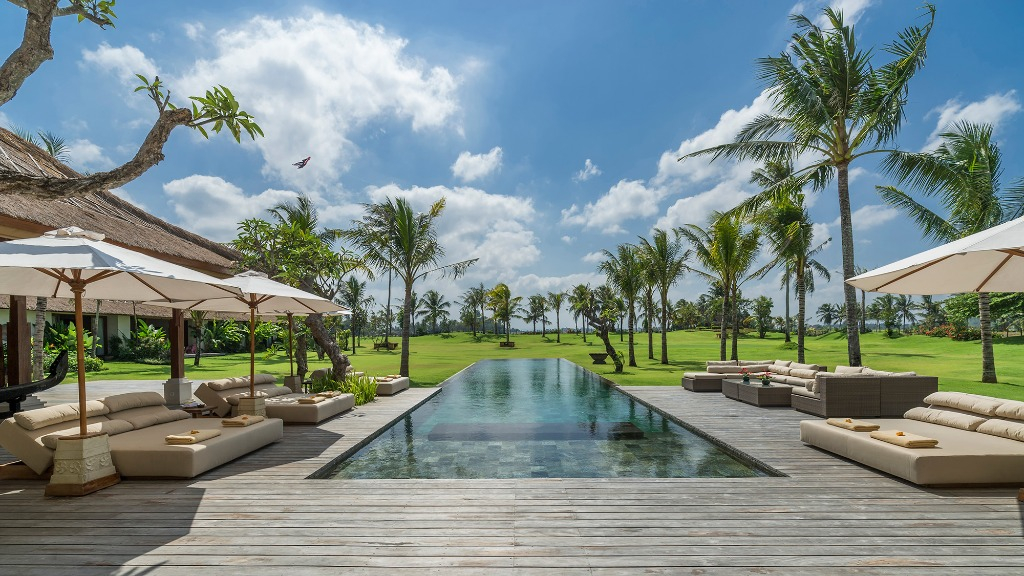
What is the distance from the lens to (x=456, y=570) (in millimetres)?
3041

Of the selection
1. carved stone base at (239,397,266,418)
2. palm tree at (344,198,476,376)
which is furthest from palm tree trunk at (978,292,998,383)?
carved stone base at (239,397,266,418)

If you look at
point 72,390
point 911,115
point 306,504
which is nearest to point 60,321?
point 72,390

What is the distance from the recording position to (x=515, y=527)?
146 inches

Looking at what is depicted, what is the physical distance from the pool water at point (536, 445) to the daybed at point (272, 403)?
1.23m

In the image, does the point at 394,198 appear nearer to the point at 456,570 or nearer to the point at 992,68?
the point at 456,570

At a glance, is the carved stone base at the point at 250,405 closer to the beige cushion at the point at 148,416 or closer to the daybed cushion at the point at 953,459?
the beige cushion at the point at 148,416

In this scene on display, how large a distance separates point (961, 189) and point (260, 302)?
53.0 ft

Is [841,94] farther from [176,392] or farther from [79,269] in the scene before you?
[176,392]

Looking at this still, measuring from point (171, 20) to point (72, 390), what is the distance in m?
11.5

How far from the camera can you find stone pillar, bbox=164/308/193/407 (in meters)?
11.4

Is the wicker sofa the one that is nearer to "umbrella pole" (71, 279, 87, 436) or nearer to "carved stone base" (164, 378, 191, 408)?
"umbrella pole" (71, 279, 87, 436)

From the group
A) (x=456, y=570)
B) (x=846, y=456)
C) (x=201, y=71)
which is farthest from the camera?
(x=201, y=71)

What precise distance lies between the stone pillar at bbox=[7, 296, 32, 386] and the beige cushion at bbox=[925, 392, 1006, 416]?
54.2ft

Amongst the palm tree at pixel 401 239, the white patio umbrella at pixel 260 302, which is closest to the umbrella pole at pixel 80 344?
the white patio umbrella at pixel 260 302
